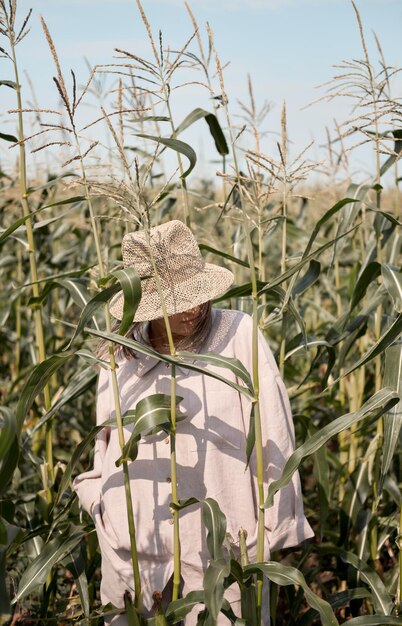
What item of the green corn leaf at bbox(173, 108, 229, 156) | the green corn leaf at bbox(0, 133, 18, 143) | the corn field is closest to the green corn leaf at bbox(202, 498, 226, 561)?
the corn field

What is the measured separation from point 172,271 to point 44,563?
3.22 feet

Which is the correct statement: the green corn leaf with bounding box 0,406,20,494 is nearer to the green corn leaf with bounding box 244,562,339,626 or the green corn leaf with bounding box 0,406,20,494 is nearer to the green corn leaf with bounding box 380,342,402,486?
the green corn leaf with bounding box 244,562,339,626

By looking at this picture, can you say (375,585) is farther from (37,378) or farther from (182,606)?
(37,378)

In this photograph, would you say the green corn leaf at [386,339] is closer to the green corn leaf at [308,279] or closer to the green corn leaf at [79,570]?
the green corn leaf at [308,279]

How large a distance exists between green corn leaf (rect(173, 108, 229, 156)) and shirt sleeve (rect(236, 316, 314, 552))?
2.59 feet

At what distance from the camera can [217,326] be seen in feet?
8.02

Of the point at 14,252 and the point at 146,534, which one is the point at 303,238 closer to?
the point at 146,534

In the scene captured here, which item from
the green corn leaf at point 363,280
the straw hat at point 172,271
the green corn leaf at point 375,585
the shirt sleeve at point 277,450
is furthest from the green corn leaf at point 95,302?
the green corn leaf at point 375,585

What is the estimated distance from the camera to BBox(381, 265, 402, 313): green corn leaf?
7.84ft

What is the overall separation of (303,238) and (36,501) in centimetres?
176

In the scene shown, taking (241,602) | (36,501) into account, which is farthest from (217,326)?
(36,501)

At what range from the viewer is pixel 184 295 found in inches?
91.3

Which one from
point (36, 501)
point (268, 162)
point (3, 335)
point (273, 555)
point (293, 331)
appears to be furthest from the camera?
point (3, 335)

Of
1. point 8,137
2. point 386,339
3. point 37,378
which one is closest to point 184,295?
point 37,378
